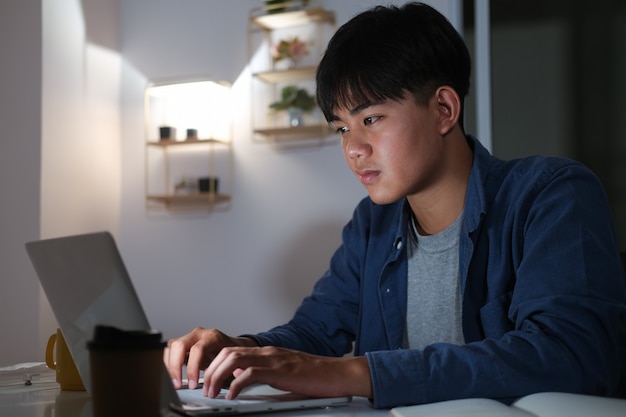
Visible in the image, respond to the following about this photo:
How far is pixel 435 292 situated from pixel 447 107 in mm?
339

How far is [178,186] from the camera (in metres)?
3.36

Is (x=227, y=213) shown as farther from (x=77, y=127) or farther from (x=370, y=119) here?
(x=370, y=119)

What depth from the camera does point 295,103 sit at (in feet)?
10.2

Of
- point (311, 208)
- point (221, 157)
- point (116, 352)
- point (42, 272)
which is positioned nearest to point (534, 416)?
point (116, 352)

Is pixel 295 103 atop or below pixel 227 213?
atop

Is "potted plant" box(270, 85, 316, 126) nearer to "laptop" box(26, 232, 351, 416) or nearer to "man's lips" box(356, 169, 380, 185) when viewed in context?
"man's lips" box(356, 169, 380, 185)

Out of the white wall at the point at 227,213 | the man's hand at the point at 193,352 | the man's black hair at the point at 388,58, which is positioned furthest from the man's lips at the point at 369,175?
the white wall at the point at 227,213

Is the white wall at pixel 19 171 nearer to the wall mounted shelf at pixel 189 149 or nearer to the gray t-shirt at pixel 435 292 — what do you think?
the wall mounted shelf at pixel 189 149

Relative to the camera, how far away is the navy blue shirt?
88cm

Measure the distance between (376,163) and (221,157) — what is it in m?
2.14

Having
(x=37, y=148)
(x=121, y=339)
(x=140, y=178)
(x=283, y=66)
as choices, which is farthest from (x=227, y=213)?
(x=121, y=339)

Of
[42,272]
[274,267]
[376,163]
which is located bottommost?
[274,267]

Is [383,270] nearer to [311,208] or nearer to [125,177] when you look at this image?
[311,208]

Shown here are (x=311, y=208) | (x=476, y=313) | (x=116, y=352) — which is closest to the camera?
(x=116, y=352)
